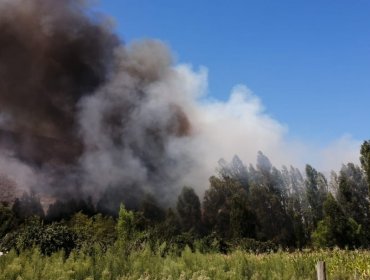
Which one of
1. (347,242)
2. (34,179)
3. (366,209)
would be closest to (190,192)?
(366,209)

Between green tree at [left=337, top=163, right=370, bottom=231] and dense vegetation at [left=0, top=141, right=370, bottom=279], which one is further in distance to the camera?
green tree at [left=337, top=163, right=370, bottom=231]

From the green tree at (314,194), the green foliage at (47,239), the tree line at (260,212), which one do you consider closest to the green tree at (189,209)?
the tree line at (260,212)

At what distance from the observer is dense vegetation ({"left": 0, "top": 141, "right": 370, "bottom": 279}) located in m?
11.1

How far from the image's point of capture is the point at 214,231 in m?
27.6

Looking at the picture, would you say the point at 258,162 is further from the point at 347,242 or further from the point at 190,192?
the point at 347,242

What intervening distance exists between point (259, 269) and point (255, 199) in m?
51.0

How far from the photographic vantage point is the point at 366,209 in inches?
2178

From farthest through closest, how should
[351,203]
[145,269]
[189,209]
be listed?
1. [189,209]
2. [351,203]
3. [145,269]

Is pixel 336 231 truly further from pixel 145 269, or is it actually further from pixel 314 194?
pixel 145 269

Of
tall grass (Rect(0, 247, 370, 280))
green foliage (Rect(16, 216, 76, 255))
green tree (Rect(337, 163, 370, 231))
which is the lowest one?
tall grass (Rect(0, 247, 370, 280))

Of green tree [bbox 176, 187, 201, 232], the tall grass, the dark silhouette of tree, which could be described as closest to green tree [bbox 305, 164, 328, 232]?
green tree [bbox 176, 187, 201, 232]

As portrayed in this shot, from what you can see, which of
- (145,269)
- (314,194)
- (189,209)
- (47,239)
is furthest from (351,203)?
(145,269)

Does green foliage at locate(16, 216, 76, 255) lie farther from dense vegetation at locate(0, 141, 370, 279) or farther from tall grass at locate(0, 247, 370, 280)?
tall grass at locate(0, 247, 370, 280)

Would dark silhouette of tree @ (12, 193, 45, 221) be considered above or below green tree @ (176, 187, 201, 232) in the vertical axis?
above
